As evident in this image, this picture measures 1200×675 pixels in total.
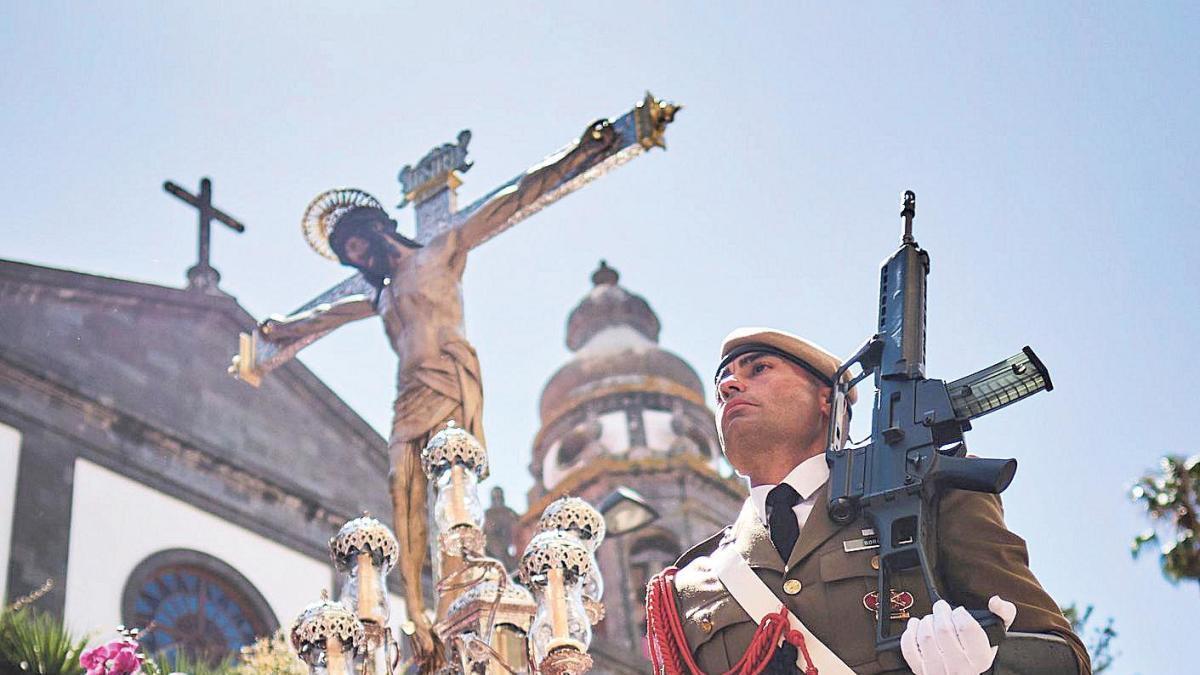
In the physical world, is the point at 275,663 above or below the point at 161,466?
below

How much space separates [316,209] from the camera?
1127 cm

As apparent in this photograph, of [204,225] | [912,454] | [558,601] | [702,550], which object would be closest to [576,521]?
[558,601]

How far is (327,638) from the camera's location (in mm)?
7492

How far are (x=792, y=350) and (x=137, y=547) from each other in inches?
453

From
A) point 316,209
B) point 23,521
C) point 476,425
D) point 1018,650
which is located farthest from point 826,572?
point 23,521

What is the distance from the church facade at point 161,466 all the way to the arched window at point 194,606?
2 cm

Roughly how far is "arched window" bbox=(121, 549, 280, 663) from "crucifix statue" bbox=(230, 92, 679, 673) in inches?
184

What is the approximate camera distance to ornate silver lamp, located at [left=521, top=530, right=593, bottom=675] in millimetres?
7492

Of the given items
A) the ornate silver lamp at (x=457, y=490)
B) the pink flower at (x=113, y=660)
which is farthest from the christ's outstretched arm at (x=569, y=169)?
the pink flower at (x=113, y=660)

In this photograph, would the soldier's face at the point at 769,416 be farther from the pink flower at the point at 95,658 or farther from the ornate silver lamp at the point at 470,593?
the pink flower at the point at 95,658

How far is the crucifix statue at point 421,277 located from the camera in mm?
10086

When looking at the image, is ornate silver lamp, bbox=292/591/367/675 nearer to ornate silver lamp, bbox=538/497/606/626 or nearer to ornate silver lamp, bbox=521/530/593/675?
ornate silver lamp, bbox=521/530/593/675

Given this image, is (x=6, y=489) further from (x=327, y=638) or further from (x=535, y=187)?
(x=327, y=638)

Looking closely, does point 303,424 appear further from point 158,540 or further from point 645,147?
point 645,147
